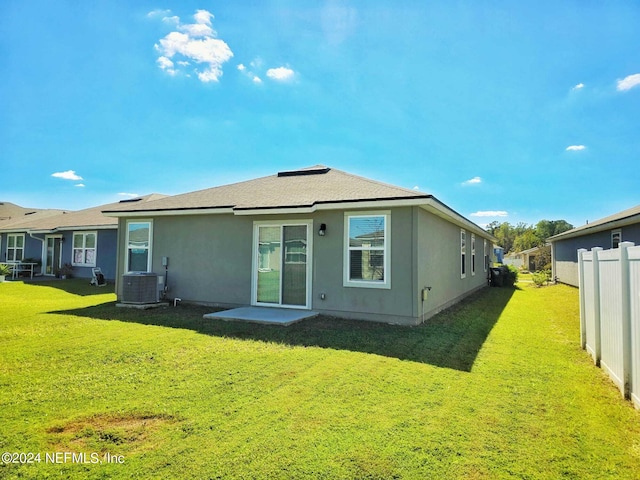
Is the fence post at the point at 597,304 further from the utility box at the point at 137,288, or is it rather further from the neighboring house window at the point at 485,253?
the neighboring house window at the point at 485,253

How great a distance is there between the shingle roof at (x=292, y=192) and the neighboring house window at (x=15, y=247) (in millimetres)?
16876

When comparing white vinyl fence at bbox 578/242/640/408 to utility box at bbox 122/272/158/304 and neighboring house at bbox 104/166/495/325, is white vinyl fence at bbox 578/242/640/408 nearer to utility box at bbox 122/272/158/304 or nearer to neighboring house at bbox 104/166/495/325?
neighboring house at bbox 104/166/495/325

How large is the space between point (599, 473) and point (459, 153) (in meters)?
14.1

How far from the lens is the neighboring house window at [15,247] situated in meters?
21.4

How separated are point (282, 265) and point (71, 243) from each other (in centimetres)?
1549

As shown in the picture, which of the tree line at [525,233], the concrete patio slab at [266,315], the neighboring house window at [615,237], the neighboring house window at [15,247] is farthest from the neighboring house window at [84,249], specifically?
the tree line at [525,233]

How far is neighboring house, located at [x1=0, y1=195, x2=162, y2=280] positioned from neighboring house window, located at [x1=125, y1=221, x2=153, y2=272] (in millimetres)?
6196

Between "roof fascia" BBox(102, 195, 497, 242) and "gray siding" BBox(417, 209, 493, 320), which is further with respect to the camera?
"gray siding" BBox(417, 209, 493, 320)

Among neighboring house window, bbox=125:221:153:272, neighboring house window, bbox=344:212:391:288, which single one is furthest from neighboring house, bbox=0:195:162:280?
neighboring house window, bbox=344:212:391:288

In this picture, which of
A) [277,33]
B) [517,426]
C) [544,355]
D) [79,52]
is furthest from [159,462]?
[79,52]

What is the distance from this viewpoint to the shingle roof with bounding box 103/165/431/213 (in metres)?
7.86

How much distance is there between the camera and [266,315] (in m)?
7.86

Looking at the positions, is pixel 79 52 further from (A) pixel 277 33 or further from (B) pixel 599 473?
(B) pixel 599 473

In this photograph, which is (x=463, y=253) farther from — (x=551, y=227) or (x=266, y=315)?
(x=551, y=227)
